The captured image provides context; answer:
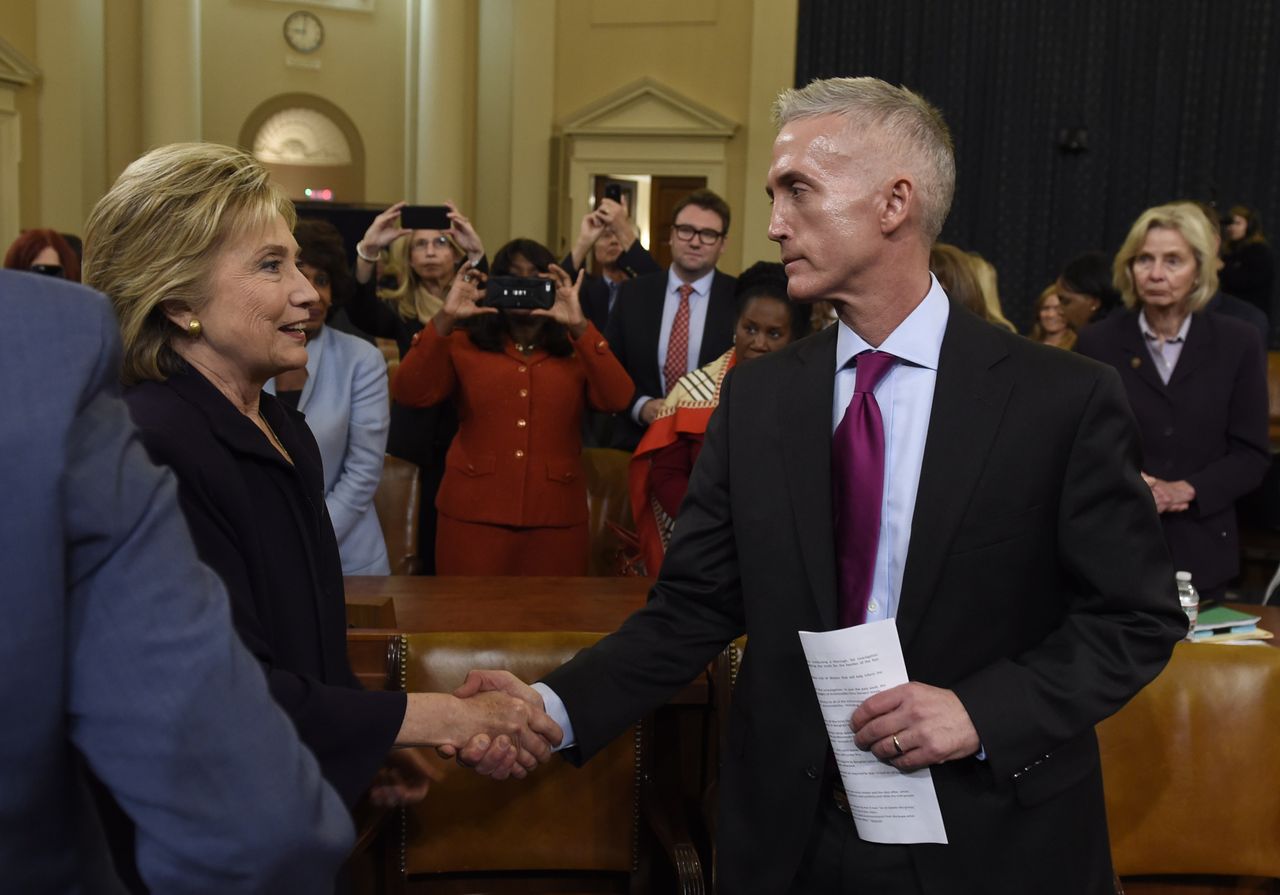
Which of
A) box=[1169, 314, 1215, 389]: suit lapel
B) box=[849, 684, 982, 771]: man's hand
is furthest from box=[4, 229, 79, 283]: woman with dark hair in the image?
box=[849, 684, 982, 771]: man's hand

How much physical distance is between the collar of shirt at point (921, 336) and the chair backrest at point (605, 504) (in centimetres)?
240

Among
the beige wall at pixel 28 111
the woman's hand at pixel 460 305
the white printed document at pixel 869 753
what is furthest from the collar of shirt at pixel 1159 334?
the beige wall at pixel 28 111

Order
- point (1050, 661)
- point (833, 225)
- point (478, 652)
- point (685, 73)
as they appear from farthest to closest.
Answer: point (685, 73)
point (478, 652)
point (833, 225)
point (1050, 661)

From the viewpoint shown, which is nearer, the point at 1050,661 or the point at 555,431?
the point at 1050,661

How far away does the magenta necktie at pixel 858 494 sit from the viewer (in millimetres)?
1556

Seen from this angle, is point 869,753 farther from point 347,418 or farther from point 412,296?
point 412,296

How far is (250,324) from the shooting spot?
1.65 m

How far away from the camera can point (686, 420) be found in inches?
131

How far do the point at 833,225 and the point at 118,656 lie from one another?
1095 millimetres

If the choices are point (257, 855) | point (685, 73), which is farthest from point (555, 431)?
point (685, 73)

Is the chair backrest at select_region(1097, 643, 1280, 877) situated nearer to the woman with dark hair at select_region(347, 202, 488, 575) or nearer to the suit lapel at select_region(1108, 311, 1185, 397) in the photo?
the suit lapel at select_region(1108, 311, 1185, 397)

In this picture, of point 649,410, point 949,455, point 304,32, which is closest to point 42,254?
point 649,410

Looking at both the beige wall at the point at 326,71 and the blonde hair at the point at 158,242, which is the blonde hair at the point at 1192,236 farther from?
the beige wall at the point at 326,71

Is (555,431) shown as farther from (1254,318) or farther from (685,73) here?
(685,73)
